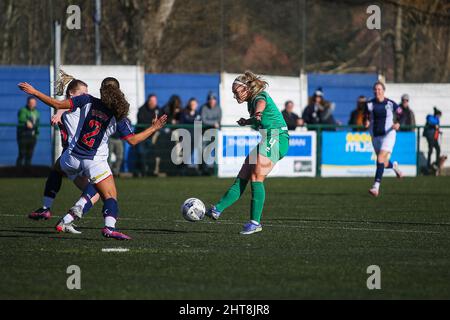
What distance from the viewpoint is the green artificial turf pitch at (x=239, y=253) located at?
732cm

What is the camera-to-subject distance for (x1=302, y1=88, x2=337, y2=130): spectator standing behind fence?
26078 millimetres

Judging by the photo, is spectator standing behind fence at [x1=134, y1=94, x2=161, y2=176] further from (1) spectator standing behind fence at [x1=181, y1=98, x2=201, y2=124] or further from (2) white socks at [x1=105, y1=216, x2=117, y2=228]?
(2) white socks at [x1=105, y1=216, x2=117, y2=228]

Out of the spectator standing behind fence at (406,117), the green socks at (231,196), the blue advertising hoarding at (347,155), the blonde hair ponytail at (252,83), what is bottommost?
the blue advertising hoarding at (347,155)

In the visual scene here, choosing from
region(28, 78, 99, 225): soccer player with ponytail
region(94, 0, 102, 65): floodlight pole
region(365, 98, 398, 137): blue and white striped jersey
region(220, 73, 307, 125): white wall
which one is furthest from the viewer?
region(220, 73, 307, 125): white wall

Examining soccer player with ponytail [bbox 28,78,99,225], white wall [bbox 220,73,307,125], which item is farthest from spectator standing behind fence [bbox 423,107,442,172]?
soccer player with ponytail [bbox 28,78,99,225]

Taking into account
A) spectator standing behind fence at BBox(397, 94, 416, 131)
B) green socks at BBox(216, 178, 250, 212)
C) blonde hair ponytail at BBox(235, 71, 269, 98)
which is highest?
blonde hair ponytail at BBox(235, 71, 269, 98)

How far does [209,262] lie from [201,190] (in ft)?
36.5

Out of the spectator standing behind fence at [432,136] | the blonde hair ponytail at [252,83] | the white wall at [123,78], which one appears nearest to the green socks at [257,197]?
the blonde hair ponytail at [252,83]

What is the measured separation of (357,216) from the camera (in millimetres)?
13703

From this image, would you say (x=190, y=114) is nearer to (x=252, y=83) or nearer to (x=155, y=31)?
(x=155, y=31)

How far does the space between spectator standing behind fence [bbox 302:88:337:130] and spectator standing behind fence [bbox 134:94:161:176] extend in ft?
13.0

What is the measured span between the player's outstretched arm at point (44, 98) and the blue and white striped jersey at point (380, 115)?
9648 millimetres

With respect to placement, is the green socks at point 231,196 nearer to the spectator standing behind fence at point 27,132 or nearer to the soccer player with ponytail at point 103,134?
the soccer player with ponytail at point 103,134

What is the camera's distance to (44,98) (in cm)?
973
